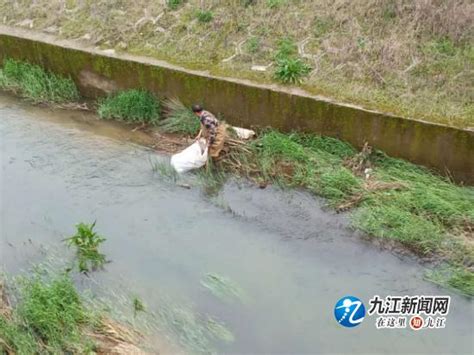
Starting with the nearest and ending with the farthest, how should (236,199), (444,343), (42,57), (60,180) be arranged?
(444,343)
(236,199)
(60,180)
(42,57)

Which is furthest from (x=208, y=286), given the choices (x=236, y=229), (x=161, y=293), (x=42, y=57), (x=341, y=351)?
(x=42, y=57)

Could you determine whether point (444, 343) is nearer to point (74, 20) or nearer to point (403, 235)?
point (403, 235)

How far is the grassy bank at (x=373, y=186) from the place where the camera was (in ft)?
20.4

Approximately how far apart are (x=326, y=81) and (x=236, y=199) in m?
2.28

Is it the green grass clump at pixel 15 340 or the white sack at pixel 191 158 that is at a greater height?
the white sack at pixel 191 158

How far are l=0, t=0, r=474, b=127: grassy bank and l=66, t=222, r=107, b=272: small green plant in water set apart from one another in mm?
3444

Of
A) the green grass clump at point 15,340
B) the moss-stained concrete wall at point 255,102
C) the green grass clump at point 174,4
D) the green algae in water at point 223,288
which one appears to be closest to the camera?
the green grass clump at point 15,340

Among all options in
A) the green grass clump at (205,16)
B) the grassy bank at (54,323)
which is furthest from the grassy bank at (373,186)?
the green grass clump at (205,16)

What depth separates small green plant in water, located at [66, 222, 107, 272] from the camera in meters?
6.53

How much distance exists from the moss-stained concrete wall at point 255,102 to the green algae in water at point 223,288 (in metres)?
2.86

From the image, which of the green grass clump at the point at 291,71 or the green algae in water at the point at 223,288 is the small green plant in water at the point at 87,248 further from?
the green grass clump at the point at 291,71

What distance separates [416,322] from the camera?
213 inches

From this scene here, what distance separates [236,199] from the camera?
24.5ft

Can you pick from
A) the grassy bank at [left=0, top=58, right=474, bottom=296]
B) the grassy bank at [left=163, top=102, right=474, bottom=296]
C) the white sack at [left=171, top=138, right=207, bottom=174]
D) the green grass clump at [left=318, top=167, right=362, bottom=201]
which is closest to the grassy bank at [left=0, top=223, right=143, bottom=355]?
the grassy bank at [left=0, top=58, right=474, bottom=296]
